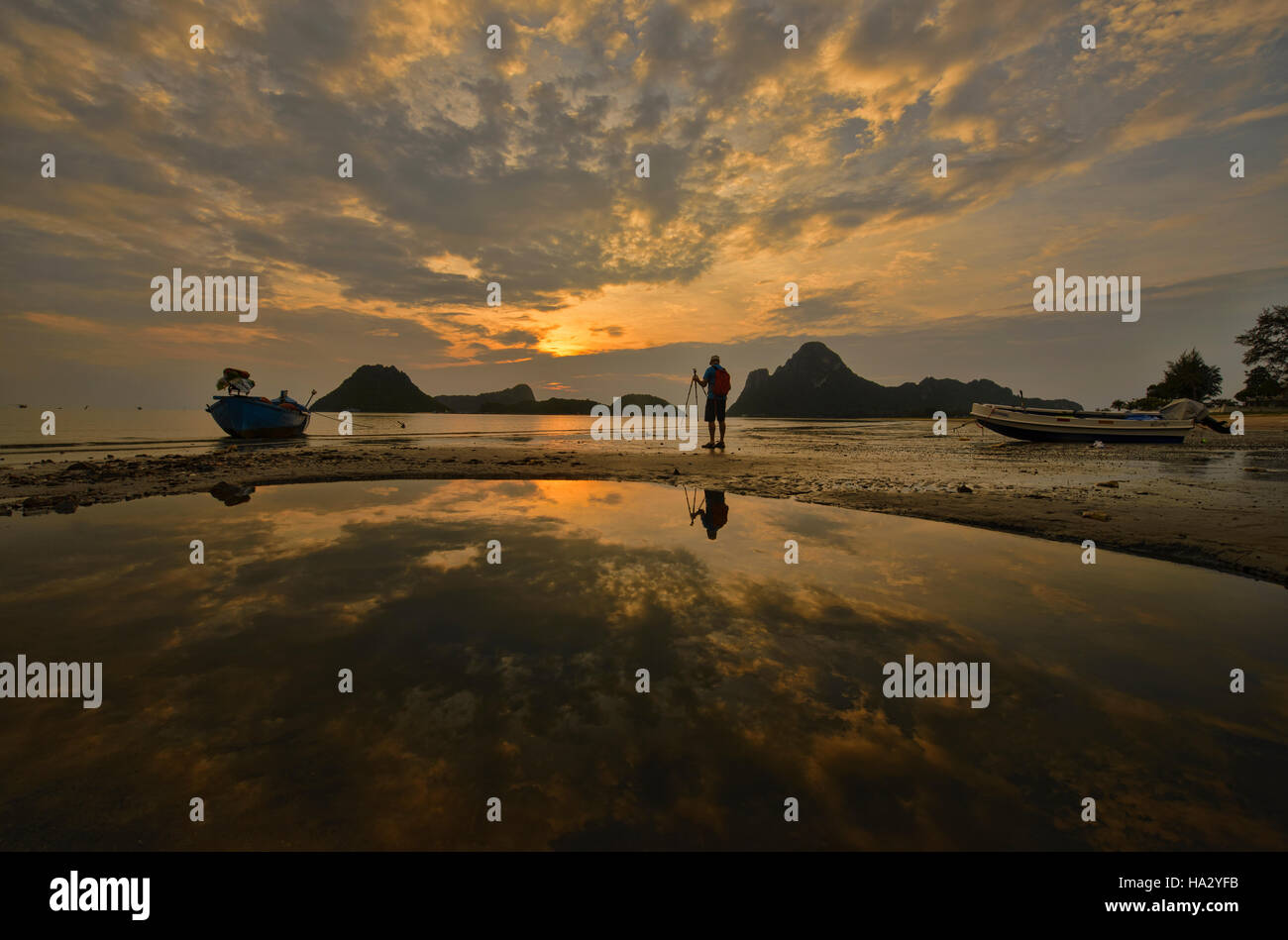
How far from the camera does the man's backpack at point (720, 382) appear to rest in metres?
A: 21.1

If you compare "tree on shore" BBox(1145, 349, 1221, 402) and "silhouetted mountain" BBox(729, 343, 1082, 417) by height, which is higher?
"silhouetted mountain" BBox(729, 343, 1082, 417)

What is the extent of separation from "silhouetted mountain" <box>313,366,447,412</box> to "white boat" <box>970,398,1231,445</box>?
A: 180602 mm

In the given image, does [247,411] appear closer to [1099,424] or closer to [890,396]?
[1099,424]

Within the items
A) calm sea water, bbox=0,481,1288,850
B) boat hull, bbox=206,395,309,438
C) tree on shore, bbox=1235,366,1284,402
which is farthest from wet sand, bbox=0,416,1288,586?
tree on shore, bbox=1235,366,1284,402

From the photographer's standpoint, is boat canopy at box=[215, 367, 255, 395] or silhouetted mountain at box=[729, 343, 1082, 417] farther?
silhouetted mountain at box=[729, 343, 1082, 417]

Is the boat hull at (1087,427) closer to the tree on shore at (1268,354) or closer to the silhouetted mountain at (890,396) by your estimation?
the tree on shore at (1268,354)

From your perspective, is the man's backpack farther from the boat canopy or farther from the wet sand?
the boat canopy

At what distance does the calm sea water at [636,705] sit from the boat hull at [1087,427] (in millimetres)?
25960

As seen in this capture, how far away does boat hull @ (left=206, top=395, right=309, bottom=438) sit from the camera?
2831cm

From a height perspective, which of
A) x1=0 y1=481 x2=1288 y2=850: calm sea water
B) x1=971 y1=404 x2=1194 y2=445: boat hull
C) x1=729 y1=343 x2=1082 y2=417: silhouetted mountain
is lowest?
x1=0 y1=481 x2=1288 y2=850: calm sea water

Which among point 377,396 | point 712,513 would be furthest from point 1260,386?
point 377,396

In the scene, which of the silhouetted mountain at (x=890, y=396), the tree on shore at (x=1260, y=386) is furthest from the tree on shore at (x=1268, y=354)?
the silhouetted mountain at (x=890, y=396)
